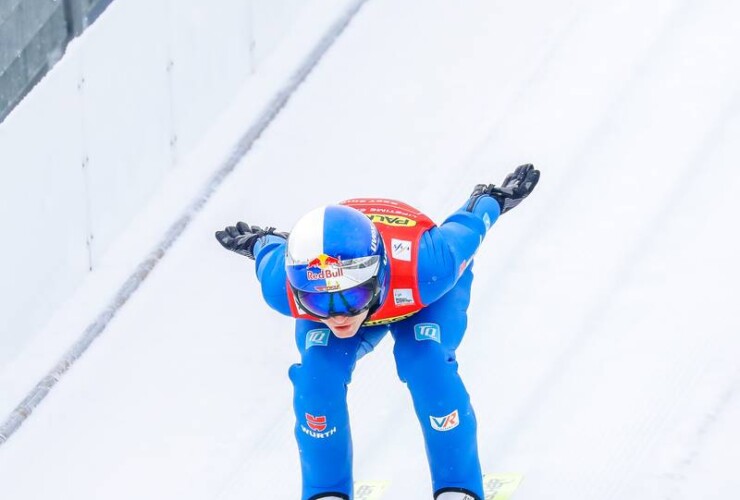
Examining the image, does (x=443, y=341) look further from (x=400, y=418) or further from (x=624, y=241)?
(x=624, y=241)

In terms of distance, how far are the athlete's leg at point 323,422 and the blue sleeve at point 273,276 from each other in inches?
7.3

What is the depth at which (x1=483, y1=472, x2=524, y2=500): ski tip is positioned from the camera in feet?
17.1

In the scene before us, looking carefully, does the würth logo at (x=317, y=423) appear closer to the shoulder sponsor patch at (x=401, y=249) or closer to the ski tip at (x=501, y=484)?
the shoulder sponsor patch at (x=401, y=249)

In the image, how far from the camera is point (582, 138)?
734 cm

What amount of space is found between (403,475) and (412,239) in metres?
1.14

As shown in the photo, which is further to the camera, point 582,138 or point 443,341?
point 582,138

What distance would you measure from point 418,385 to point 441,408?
111 mm

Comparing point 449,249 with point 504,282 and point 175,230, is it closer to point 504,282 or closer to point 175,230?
point 504,282

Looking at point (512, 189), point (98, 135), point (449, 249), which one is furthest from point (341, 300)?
point (98, 135)

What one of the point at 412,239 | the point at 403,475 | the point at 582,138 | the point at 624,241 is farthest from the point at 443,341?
the point at 582,138

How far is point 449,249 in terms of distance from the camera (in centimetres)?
486

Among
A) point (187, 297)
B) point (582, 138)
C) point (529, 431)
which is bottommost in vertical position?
point (187, 297)

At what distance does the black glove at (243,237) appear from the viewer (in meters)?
5.27

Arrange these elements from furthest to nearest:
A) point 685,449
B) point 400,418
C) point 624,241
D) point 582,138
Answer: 1. point 582,138
2. point 624,241
3. point 400,418
4. point 685,449
